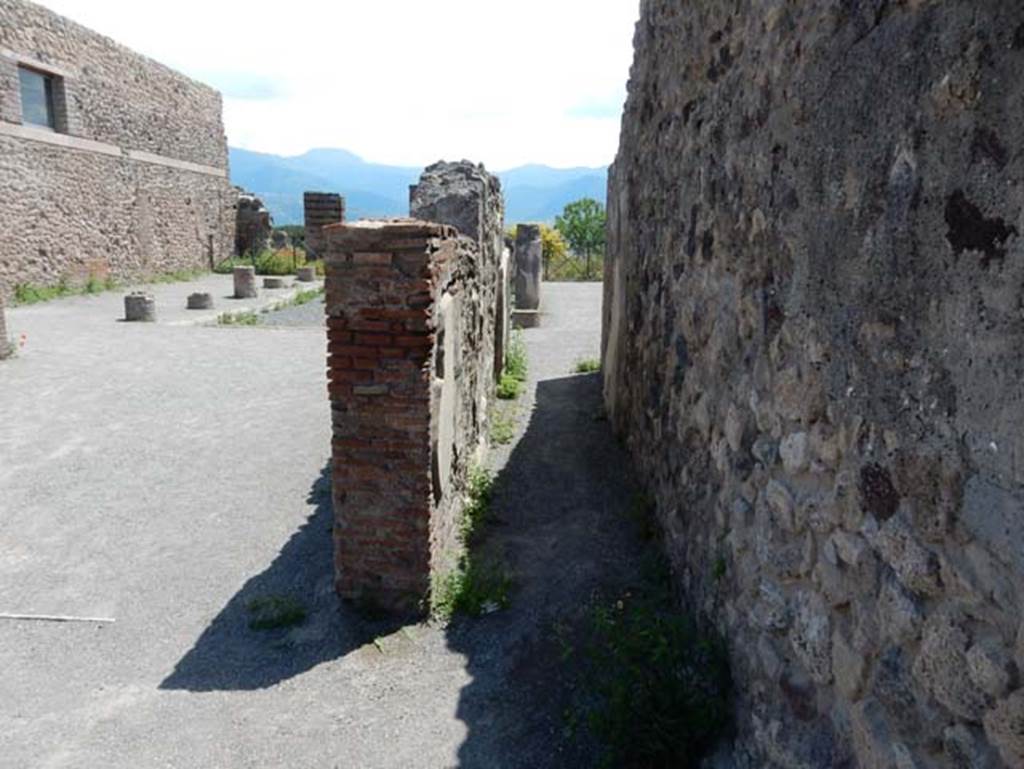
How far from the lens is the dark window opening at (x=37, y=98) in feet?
50.8

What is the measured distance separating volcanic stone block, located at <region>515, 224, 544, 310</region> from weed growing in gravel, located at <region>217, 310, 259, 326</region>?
4.49 meters

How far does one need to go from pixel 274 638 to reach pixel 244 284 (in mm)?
14218

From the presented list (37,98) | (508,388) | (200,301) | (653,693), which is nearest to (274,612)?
(653,693)

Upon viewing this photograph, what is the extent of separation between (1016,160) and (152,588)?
4239 millimetres

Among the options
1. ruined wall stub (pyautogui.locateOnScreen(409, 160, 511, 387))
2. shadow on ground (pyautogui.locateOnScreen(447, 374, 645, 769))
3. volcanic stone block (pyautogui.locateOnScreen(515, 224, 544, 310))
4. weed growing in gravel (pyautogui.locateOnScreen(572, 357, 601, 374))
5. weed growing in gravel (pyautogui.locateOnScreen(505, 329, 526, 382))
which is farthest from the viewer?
volcanic stone block (pyautogui.locateOnScreen(515, 224, 544, 310))

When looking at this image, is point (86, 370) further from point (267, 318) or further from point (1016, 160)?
point (1016, 160)

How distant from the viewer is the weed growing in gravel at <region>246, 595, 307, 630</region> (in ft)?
Result: 12.2

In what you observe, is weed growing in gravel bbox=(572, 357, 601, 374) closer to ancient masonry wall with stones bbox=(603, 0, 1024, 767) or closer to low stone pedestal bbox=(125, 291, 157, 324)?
ancient masonry wall with stones bbox=(603, 0, 1024, 767)

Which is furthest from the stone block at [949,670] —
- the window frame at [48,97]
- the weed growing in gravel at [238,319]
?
the window frame at [48,97]

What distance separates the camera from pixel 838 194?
1907mm

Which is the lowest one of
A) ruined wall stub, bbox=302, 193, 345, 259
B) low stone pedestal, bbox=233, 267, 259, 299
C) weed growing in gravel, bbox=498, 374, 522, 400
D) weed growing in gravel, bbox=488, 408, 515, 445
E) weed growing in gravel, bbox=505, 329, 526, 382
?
weed growing in gravel, bbox=488, 408, 515, 445

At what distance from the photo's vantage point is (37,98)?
16000 millimetres

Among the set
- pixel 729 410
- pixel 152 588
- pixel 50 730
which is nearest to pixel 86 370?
pixel 152 588

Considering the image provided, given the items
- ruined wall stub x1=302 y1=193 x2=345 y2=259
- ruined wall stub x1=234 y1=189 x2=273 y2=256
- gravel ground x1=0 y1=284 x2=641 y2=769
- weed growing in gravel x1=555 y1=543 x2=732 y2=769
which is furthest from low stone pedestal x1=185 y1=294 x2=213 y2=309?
weed growing in gravel x1=555 y1=543 x2=732 y2=769
